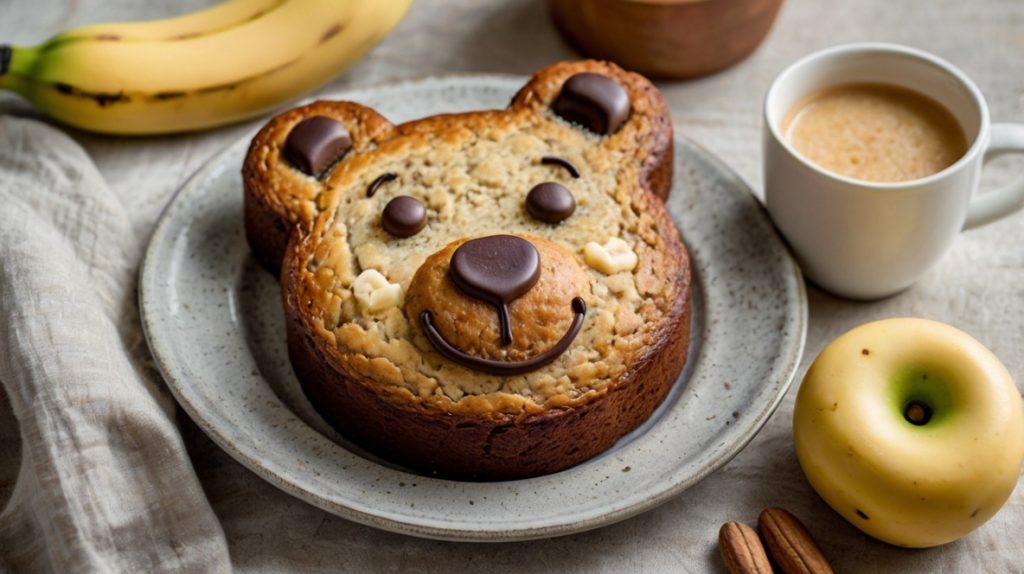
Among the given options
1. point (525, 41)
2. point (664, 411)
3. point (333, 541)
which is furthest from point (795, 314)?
point (525, 41)

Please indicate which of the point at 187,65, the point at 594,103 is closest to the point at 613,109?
the point at 594,103

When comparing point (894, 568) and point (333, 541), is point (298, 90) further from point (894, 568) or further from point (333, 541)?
point (894, 568)

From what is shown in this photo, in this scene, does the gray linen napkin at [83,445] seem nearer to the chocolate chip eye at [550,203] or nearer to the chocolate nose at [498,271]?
the chocolate nose at [498,271]

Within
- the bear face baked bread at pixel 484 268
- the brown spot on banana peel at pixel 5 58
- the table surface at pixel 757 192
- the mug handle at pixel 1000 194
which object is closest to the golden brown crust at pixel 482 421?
the bear face baked bread at pixel 484 268

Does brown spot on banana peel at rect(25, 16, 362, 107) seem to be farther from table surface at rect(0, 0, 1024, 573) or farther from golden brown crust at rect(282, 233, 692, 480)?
golden brown crust at rect(282, 233, 692, 480)

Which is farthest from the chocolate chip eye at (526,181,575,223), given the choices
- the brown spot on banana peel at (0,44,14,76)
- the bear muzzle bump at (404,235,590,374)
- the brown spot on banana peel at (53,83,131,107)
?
the brown spot on banana peel at (0,44,14,76)

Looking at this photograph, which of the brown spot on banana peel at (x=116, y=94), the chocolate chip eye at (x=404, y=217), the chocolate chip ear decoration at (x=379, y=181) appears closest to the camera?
the chocolate chip eye at (x=404, y=217)

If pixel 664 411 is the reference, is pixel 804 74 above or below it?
above
